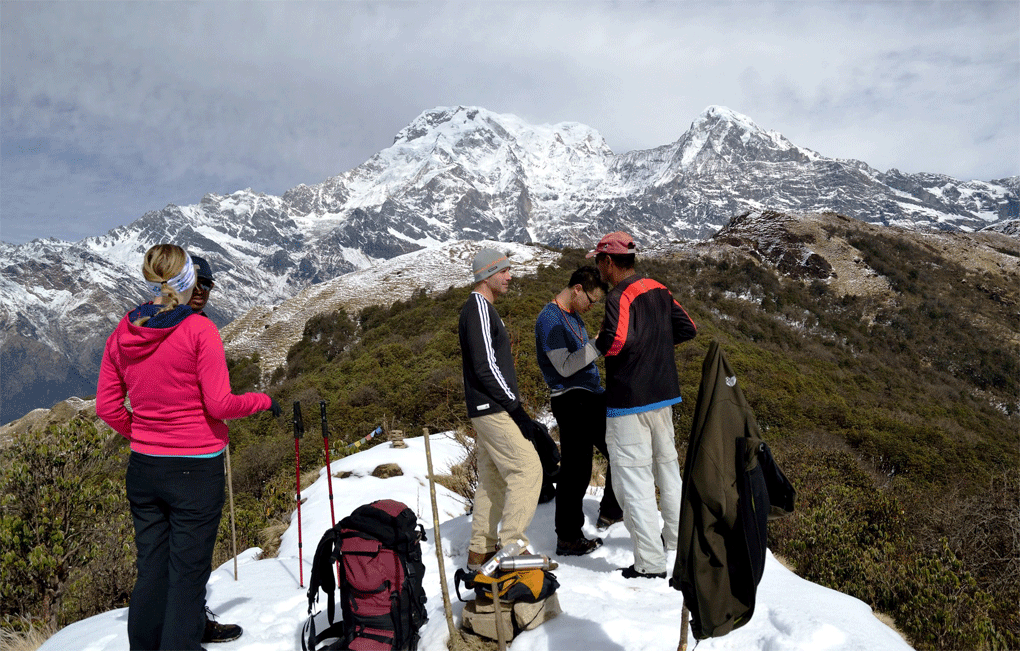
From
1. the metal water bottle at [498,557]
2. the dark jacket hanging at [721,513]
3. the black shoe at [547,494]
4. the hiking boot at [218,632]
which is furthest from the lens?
the black shoe at [547,494]

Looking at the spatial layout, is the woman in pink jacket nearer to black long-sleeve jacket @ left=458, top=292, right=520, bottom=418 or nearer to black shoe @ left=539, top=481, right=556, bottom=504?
black long-sleeve jacket @ left=458, top=292, right=520, bottom=418

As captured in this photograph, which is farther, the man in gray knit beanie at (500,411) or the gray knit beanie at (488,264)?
the gray knit beanie at (488,264)

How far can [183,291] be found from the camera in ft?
7.64

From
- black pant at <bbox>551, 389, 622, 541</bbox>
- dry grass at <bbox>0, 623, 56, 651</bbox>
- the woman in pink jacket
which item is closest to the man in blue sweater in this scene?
black pant at <bbox>551, 389, 622, 541</bbox>

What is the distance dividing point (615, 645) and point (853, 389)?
15.1m

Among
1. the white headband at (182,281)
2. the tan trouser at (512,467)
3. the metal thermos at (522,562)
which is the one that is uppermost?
the white headband at (182,281)

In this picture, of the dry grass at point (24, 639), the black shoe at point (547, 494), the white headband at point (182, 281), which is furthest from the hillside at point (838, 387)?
the white headband at point (182, 281)

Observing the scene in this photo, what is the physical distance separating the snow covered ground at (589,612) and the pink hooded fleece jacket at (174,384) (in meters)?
1.35

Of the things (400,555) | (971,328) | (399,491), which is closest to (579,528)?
(400,555)

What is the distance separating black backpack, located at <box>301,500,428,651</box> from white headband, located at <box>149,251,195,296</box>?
135cm

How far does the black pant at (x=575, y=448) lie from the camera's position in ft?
11.3

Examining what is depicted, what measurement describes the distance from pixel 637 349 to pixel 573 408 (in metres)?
0.74

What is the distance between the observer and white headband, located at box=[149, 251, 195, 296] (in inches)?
89.8

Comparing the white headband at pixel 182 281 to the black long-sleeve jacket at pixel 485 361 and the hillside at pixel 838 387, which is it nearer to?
the black long-sleeve jacket at pixel 485 361
